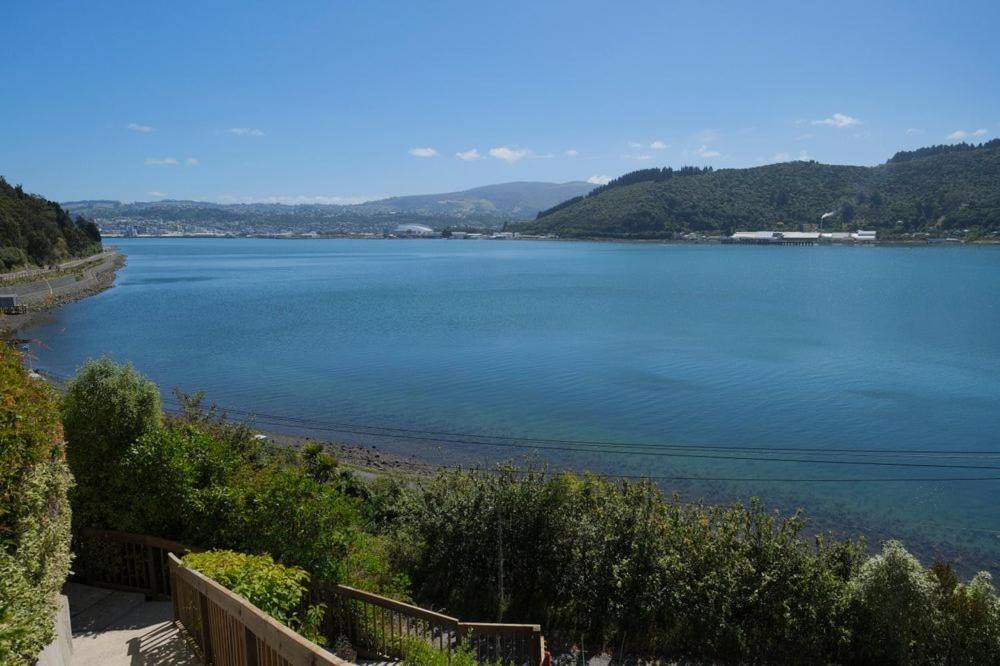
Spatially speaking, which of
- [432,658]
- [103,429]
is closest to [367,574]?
[432,658]

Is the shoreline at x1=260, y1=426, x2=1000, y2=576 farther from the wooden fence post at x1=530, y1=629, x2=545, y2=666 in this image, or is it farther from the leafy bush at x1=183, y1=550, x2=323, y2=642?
the leafy bush at x1=183, y1=550, x2=323, y2=642

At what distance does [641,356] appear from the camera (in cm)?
4016

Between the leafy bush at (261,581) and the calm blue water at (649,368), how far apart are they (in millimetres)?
16876

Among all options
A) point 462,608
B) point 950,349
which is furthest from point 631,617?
point 950,349

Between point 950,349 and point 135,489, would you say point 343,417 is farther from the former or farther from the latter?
point 950,349

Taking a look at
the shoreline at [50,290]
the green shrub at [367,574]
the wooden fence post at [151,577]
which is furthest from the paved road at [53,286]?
the green shrub at [367,574]

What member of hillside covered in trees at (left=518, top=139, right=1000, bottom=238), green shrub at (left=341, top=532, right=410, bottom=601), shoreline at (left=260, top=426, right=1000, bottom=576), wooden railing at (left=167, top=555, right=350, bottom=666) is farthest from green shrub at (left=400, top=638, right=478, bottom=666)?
hillside covered in trees at (left=518, top=139, right=1000, bottom=238)

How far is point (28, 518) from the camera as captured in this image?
5492 mm

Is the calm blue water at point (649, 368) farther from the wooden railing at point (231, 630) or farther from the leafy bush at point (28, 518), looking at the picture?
the leafy bush at point (28, 518)

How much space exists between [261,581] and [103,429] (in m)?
4.72

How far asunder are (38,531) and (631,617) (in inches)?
337

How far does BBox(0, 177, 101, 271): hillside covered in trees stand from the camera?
A: 72875 mm

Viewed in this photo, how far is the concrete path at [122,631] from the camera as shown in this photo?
20.9 feet

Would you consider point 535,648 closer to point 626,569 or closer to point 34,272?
point 626,569
